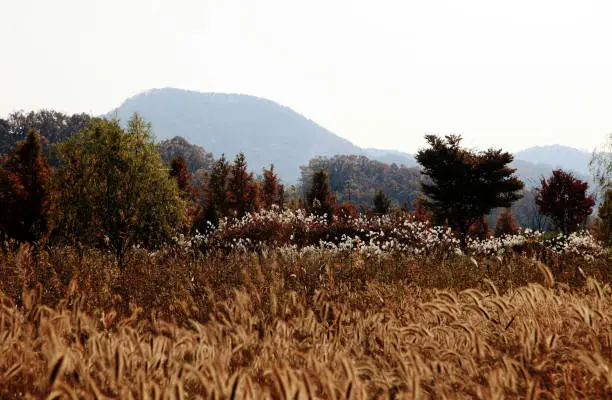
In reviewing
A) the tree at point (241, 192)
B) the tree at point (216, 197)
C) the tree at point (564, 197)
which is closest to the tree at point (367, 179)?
the tree at point (564, 197)

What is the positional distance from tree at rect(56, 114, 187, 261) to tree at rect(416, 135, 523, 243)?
18.8 m

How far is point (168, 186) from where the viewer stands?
11.6 meters

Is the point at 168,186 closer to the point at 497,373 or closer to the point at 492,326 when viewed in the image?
the point at 492,326

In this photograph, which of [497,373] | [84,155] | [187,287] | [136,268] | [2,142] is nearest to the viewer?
[497,373]

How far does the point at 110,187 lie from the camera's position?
11.0 m

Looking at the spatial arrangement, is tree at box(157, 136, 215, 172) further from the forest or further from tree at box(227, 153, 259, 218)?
the forest

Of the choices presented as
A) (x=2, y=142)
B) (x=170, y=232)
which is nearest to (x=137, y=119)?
(x=170, y=232)

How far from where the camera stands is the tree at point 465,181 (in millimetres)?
26562

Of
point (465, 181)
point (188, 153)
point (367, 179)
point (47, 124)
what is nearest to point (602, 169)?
point (465, 181)

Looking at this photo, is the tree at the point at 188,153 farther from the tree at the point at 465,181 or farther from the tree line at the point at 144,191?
the tree at the point at 465,181

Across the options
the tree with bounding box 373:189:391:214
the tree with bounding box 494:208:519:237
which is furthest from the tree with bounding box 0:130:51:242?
the tree with bounding box 494:208:519:237

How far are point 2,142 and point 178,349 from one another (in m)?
75.7

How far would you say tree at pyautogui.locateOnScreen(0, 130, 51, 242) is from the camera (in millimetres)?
18000

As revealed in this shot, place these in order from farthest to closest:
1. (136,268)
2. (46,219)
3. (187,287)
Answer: (46,219) → (136,268) → (187,287)
